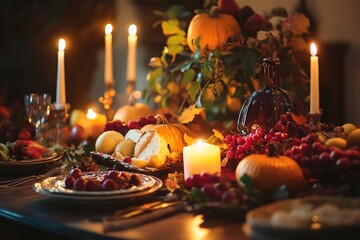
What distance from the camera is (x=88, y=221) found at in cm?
129

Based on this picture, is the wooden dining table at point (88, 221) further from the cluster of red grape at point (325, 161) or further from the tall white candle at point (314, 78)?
the tall white candle at point (314, 78)

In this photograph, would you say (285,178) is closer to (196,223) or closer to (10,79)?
(196,223)

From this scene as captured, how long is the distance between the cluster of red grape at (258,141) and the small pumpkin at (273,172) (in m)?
0.19

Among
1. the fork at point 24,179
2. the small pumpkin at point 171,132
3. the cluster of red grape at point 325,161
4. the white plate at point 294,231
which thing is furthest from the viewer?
the small pumpkin at point 171,132

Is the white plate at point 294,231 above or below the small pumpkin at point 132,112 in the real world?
below

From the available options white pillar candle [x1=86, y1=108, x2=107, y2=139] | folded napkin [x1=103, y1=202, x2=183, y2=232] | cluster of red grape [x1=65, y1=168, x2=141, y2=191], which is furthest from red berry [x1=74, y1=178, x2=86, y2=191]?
white pillar candle [x1=86, y1=108, x2=107, y2=139]

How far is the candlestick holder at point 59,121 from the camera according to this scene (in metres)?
2.19

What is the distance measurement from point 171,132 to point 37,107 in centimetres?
56

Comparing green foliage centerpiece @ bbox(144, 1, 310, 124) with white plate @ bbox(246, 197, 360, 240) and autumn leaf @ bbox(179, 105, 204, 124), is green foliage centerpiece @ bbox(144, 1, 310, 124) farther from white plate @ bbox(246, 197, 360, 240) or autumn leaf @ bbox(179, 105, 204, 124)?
white plate @ bbox(246, 197, 360, 240)

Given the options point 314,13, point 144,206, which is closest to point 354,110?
point 314,13

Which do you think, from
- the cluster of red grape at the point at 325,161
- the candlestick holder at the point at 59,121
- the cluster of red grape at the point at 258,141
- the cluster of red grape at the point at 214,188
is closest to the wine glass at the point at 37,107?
the candlestick holder at the point at 59,121

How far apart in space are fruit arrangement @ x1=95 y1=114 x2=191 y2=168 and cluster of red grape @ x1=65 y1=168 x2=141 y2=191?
7.7 inches

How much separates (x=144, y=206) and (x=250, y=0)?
1.70 meters

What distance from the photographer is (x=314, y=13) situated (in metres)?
3.12
